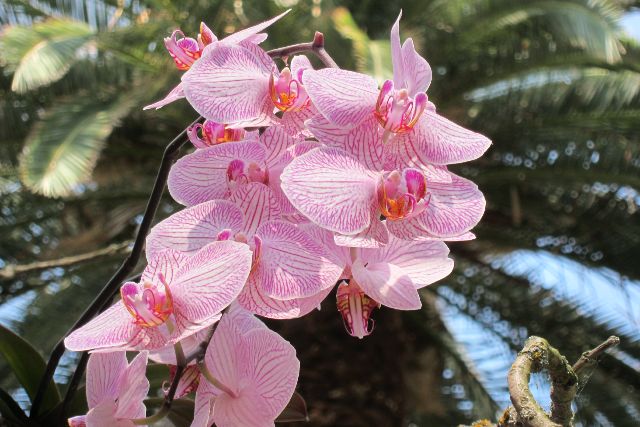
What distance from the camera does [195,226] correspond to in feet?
2.37

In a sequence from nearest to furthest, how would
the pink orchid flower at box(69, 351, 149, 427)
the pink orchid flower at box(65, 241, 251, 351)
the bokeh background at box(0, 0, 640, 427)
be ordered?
1. the pink orchid flower at box(65, 241, 251, 351)
2. the pink orchid flower at box(69, 351, 149, 427)
3. the bokeh background at box(0, 0, 640, 427)

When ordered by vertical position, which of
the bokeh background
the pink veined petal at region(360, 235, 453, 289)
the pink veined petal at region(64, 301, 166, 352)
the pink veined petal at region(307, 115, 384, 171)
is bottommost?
the bokeh background

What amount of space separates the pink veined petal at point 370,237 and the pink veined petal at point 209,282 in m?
0.08

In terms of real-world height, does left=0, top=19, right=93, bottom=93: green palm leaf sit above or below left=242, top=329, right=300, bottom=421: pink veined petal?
below

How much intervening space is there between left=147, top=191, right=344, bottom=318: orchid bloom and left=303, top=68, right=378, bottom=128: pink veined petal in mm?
89

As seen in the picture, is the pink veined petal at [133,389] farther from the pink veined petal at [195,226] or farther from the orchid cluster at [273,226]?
the pink veined petal at [195,226]

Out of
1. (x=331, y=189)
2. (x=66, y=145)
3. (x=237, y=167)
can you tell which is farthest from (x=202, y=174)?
(x=66, y=145)

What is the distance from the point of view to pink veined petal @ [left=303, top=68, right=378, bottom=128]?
2.39 feet

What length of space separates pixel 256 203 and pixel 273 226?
0.04m

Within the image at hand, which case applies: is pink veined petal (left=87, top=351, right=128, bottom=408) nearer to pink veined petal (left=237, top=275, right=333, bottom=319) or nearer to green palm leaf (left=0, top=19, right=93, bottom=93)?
pink veined petal (left=237, top=275, right=333, bottom=319)

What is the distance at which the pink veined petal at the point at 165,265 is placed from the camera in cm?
68

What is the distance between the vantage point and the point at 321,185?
689 millimetres

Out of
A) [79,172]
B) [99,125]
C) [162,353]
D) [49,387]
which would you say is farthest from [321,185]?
[99,125]

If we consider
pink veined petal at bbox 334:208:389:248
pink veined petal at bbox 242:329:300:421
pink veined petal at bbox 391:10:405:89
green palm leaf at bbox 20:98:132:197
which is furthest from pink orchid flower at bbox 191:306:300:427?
green palm leaf at bbox 20:98:132:197
